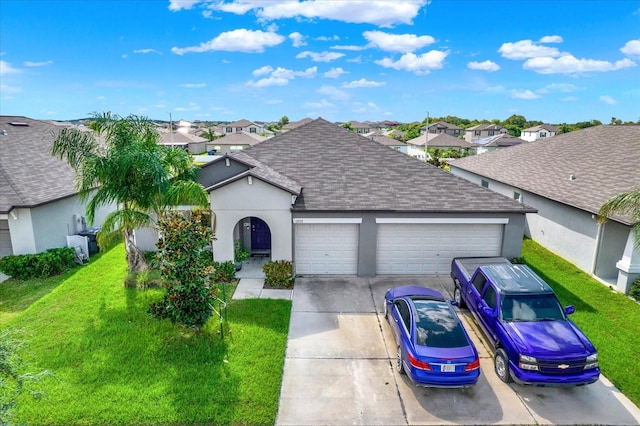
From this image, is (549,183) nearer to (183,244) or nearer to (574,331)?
(574,331)

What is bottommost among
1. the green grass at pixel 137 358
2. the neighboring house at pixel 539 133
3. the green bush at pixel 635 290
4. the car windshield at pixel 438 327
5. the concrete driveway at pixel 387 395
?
the concrete driveway at pixel 387 395

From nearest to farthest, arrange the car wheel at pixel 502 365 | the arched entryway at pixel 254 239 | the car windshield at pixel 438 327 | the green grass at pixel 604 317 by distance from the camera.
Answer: the car windshield at pixel 438 327 < the car wheel at pixel 502 365 < the green grass at pixel 604 317 < the arched entryway at pixel 254 239

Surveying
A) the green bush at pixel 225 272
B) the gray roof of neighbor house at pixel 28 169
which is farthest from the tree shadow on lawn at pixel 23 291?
the green bush at pixel 225 272

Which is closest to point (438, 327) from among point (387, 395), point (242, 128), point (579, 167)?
point (387, 395)

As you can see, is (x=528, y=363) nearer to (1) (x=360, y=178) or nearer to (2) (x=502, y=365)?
(2) (x=502, y=365)

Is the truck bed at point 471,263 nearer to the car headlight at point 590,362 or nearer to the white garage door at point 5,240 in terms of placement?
the car headlight at point 590,362

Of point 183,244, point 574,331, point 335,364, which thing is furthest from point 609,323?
point 183,244
